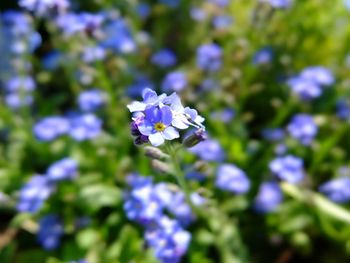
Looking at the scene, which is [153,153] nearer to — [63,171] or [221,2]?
[63,171]

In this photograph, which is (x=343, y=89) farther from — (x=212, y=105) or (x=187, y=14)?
(x=187, y=14)

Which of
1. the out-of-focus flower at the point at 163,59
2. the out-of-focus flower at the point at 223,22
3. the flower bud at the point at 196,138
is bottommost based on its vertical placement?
the flower bud at the point at 196,138

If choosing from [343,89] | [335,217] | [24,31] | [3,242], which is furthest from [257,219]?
[24,31]

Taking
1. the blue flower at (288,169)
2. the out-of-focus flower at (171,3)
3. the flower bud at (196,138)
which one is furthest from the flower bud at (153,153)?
the out-of-focus flower at (171,3)

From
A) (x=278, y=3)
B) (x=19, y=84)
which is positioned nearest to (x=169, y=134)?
(x=278, y=3)

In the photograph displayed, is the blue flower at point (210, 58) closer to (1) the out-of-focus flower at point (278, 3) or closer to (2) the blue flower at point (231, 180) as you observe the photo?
(1) the out-of-focus flower at point (278, 3)

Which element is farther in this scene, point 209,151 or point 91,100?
point 91,100
